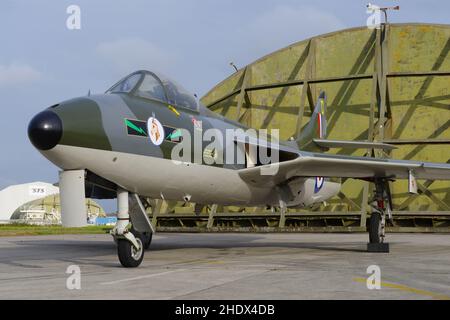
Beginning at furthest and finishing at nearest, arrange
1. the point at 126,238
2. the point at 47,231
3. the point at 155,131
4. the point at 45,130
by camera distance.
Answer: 1. the point at 47,231
2. the point at 155,131
3. the point at 126,238
4. the point at 45,130

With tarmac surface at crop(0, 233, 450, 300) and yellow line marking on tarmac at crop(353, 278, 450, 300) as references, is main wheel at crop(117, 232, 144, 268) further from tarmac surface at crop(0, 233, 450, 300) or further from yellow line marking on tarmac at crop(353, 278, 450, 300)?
yellow line marking on tarmac at crop(353, 278, 450, 300)

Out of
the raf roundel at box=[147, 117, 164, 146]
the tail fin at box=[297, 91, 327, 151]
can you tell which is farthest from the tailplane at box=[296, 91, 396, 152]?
the raf roundel at box=[147, 117, 164, 146]

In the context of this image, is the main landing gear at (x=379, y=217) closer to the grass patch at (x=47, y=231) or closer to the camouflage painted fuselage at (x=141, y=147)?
the camouflage painted fuselage at (x=141, y=147)

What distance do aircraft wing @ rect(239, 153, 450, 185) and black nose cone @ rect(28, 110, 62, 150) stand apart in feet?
18.0

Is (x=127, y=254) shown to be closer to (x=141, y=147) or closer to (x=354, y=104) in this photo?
(x=141, y=147)

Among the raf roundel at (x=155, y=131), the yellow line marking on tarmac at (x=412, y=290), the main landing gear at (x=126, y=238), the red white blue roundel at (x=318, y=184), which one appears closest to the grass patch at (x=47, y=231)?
the red white blue roundel at (x=318, y=184)

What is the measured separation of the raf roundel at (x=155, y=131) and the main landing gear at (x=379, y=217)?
22.1 feet

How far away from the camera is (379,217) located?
1470cm

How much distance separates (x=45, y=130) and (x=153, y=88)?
318 centimetres

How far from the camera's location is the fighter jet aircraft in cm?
907

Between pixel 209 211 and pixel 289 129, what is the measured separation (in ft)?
22.7

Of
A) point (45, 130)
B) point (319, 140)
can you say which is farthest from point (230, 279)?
point (319, 140)

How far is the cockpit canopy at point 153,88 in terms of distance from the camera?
10836 mm
